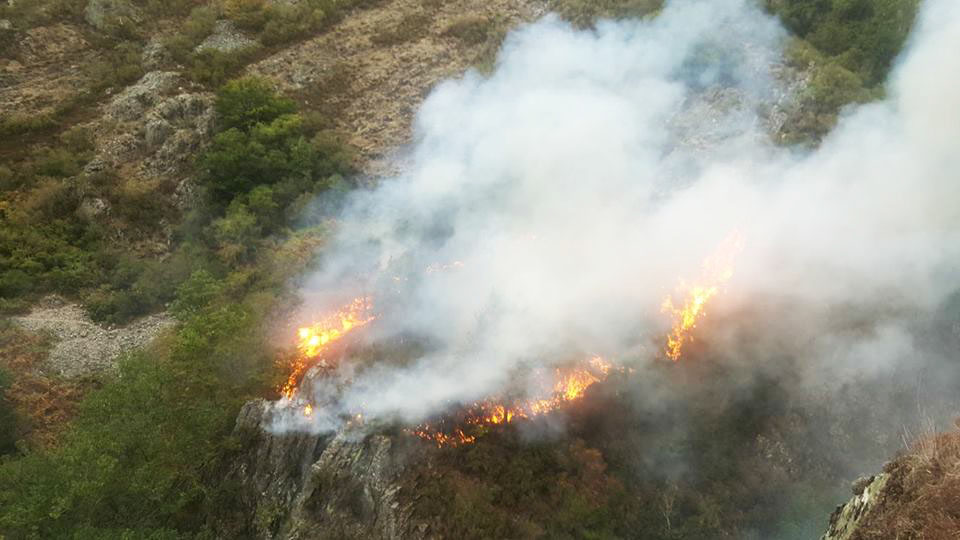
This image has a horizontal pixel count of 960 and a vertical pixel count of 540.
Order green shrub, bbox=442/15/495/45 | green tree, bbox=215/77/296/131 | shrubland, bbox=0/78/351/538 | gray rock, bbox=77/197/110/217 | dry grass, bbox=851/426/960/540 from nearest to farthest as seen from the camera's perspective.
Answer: dry grass, bbox=851/426/960/540 → shrubland, bbox=0/78/351/538 → gray rock, bbox=77/197/110/217 → green tree, bbox=215/77/296/131 → green shrub, bbox=442/15/495/45

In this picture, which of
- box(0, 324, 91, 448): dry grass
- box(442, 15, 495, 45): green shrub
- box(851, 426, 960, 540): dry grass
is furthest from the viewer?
box(442, 15, 495, 45): green shrub

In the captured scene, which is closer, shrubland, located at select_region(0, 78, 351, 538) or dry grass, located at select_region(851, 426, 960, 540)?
dry grass, located at select_region(851, 426, 960, 540)

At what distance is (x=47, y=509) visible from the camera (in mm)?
8828

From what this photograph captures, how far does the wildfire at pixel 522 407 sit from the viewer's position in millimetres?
9914

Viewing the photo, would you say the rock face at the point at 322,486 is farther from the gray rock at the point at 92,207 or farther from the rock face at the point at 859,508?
the gray rock at the point at 92,207

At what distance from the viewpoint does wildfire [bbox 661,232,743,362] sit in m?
11.2

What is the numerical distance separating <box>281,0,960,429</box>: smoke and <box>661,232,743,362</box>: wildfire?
177 millimetres

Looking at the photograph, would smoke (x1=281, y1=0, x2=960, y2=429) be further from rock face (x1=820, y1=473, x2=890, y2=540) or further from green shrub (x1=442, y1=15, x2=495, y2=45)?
green shrub (x1=442, y1=15, x2=495, y2=45)

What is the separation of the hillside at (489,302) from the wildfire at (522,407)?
49 millimetres

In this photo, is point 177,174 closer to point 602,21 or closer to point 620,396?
point 602,21

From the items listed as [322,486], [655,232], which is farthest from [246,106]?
[322,486]

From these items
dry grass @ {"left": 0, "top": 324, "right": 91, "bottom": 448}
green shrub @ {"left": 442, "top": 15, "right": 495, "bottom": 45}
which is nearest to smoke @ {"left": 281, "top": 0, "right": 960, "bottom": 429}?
dry grass @ {"left": 0, "top": 324, "right": 91, "bottom": 448}

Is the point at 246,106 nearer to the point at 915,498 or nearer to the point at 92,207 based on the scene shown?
the point at 92,207

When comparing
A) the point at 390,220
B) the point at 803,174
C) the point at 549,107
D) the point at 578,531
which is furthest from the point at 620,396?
the point at 549,107
